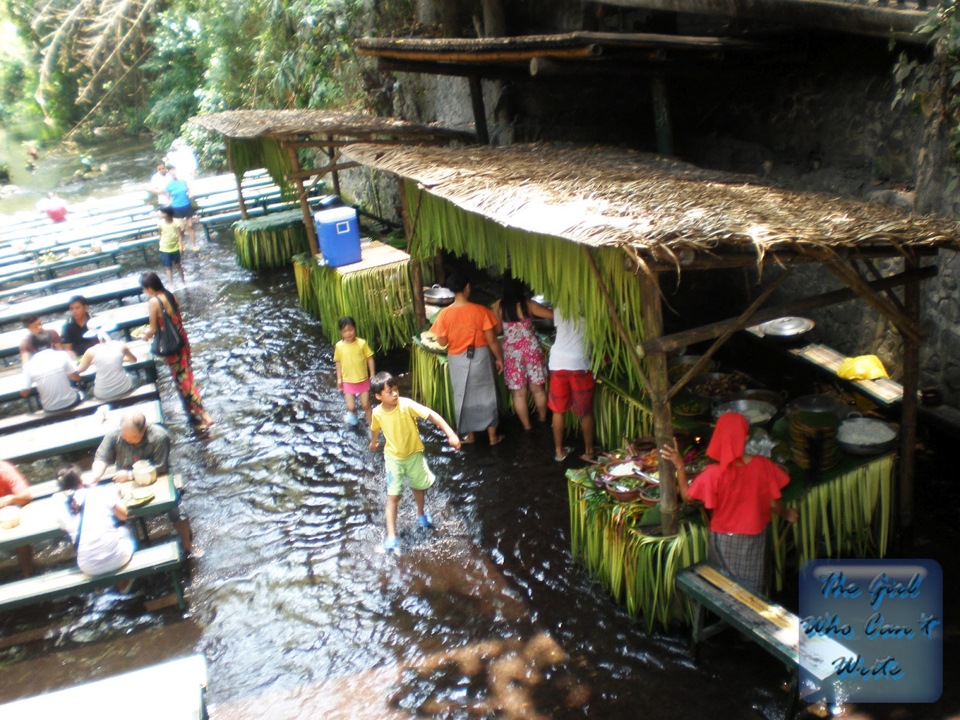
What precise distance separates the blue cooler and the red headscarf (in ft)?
23.6

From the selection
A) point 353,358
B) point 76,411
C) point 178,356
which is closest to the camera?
point 353,358

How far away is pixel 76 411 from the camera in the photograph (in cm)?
888

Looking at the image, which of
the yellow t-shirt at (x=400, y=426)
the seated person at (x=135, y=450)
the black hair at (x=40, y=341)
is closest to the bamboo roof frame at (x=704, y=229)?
the yellow t-shirt at (x=400, y=426)

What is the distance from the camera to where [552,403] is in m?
7.68

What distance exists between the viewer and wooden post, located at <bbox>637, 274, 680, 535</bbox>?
16.1 ft

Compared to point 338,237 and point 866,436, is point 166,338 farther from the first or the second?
point 866,436

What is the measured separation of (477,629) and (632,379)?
2.58 metres

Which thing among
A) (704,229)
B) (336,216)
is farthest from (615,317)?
(336,216)

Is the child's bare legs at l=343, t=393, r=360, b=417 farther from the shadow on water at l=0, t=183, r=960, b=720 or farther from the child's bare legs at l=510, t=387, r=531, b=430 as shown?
the child's bare legs at l=510, t=387, r=531, b=430

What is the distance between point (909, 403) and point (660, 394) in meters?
2.02

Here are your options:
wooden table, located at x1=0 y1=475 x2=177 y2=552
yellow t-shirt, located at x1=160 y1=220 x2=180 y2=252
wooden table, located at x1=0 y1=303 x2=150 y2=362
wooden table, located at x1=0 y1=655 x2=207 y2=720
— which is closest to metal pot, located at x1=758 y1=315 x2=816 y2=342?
wooden table, located at x1=0 y1=475 x2=177 y2=552

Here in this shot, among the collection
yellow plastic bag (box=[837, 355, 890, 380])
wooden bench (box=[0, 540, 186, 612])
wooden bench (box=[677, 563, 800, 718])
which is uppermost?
yellow plastic bag (box=[837, 355, 890, 380])

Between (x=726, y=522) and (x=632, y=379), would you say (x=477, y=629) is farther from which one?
(x=632, y=379)

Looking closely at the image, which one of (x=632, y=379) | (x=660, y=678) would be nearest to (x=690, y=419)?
(x=632, y=379)
